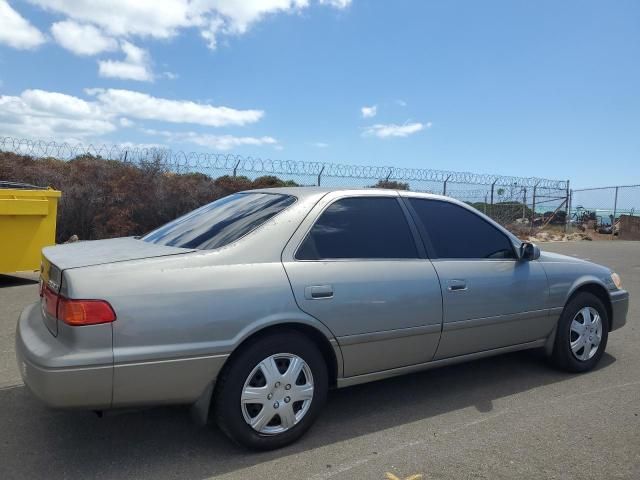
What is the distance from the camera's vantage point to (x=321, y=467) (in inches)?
125

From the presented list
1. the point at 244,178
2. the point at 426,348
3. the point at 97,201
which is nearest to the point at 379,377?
the point at 426,348

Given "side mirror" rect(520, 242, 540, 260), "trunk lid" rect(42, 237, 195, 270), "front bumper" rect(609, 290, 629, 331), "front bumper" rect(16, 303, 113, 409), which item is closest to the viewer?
"front bumper" rect(16, 303, 113, 409)

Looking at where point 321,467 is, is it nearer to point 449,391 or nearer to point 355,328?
point 355,328

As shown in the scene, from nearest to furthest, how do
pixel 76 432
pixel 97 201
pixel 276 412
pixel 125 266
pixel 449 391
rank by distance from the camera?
1. pixel 125 266
2. pixel 276 412
3. pixel 76 432
4. pixel 449 391
5. pixel 97 201

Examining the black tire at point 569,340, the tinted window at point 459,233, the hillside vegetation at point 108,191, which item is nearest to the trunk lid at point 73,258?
the tinted window at point 459,233

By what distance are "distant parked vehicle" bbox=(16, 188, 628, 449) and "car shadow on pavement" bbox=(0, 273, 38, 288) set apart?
5335mm

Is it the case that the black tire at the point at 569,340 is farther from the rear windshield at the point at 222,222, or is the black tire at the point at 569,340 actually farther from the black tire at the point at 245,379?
the rear windshield at the point at 222,222

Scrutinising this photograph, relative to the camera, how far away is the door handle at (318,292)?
3.38 metres

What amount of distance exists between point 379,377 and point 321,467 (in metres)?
0.81

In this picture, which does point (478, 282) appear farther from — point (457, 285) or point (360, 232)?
point (360, 232)

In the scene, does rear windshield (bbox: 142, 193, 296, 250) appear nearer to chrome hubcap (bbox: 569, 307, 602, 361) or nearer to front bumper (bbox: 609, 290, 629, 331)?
chrome hubcap (bbox: 569, 307, 602, 361)

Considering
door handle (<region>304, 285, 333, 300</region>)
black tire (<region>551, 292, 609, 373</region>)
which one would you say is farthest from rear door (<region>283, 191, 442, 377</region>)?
black tire (<region>551, 292, 609, 373</region>)

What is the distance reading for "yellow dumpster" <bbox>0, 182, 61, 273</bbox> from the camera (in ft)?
25.8

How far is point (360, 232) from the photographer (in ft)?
12.6
